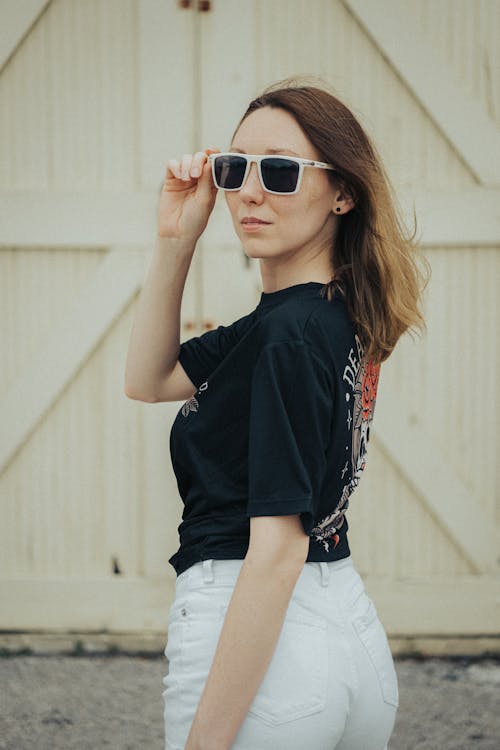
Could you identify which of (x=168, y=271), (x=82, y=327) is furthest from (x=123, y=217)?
(x=168, y=271)

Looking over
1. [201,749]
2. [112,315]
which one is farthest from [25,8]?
[201,749]

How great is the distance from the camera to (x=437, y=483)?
142 inches

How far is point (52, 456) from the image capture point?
3.64m

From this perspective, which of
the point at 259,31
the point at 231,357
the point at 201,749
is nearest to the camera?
the point at 201,749

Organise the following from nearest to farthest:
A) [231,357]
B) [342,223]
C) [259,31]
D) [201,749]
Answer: [201,749] < [231,357] < [342,223] < [259,31]

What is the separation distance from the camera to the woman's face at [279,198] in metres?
1.46

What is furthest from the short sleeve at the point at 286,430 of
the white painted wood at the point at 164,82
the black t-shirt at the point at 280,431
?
the white painted wood at the point at 164,82

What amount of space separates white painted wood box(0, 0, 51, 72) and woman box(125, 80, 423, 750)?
2208mm

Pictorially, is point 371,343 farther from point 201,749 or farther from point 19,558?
point 19,558

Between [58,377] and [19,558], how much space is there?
28.3 inches

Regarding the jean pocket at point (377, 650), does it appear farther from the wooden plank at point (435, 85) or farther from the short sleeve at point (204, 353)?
the wooden plank at point (435, 85)

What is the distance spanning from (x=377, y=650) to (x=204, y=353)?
641mm

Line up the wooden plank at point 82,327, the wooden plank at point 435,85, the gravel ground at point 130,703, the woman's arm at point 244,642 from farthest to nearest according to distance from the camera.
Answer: the wooden plank at point 82,327 < the wooden plank at point 435,85 < the gravel ground at point 130,703 < the woman's arm at point 244,642

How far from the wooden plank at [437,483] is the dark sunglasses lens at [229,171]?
2152mm
